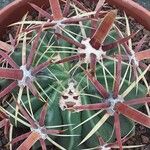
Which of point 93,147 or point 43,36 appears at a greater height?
point 43,36

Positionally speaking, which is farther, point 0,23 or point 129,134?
point 0,23

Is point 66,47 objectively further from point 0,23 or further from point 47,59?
point 0,23

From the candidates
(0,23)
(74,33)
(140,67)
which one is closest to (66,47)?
(74,33)

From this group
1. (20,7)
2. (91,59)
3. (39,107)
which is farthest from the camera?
(20,7)

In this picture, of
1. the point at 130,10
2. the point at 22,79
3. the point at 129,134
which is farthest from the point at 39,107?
the point at 130,10

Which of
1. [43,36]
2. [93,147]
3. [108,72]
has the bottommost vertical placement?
[93,147]

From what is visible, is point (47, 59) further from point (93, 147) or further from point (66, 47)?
point (93, 147)

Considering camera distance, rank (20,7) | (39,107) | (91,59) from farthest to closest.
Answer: (20,7)
(39,107)
(91,59)
